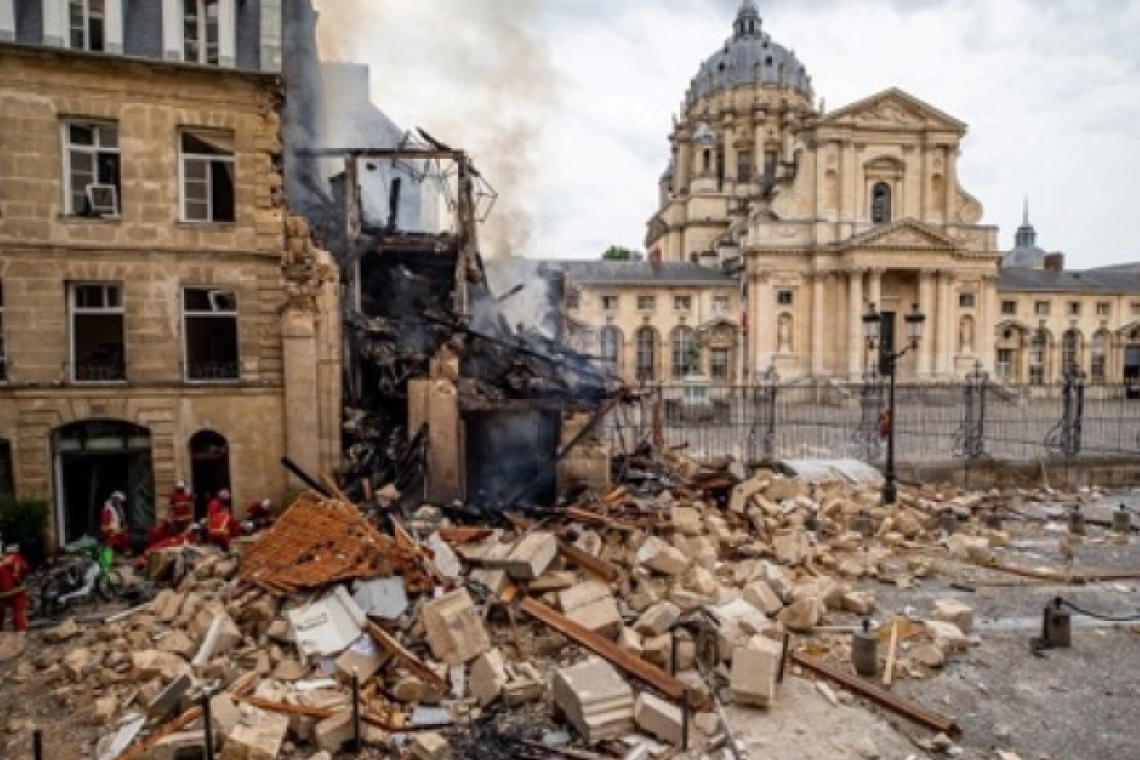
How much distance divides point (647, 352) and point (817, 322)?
12.2 meters

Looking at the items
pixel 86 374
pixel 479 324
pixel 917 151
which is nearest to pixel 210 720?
pixel 86 374

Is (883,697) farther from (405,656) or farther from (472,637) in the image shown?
(405,656)

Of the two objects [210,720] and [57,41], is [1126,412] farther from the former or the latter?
[57,41]

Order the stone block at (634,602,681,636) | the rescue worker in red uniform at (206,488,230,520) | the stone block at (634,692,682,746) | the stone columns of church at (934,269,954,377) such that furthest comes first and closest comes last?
the stone columns of church at (934,269,954,377), the rescue worker in red uniform at (206,488,230,520), the stone block at (634,602,681,636), the stone block at (634,692,682,746)

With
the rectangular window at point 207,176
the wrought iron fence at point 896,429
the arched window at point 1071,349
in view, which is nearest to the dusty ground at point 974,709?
the rectangular window at point 207,176

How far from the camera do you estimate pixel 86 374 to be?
45.8 feet

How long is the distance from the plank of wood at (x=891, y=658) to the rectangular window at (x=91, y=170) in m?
15.2

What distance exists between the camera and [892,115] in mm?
51000

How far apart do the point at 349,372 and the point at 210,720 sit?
10.2 m

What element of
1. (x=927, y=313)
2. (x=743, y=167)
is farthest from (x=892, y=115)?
(x=743, y=167)

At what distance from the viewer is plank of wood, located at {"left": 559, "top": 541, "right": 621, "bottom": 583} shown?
10.1 m

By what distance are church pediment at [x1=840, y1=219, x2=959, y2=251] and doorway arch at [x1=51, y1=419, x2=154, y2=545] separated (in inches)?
1812

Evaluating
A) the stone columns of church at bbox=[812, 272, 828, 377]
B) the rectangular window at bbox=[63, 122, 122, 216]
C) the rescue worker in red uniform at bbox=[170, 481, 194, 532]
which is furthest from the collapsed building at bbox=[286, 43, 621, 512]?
the stone columns of church at bbox=[812, 272, 828, 377]

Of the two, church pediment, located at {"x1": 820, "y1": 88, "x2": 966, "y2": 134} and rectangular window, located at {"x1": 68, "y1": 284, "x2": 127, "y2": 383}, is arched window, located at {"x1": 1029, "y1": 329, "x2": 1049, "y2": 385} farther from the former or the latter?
rectangular window, located at {"x1": 68, "y1": 284, "x2": 127, "y2": 383}
